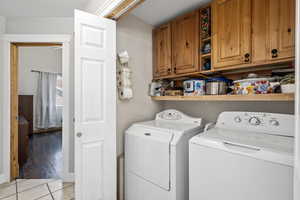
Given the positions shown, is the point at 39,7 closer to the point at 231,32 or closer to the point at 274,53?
the point at 231,32

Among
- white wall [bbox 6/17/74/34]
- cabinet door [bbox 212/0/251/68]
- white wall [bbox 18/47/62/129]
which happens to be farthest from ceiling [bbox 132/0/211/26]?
white wall [bbox 18/47/62/129]

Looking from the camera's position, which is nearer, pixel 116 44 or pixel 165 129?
pixel 165 129

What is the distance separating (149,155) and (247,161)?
852 mm

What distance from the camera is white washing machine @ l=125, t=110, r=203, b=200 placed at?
1.43 m

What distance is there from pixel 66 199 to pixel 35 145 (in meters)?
2.84

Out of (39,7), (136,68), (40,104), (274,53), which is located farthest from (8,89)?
(40,104)

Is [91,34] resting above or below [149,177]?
above

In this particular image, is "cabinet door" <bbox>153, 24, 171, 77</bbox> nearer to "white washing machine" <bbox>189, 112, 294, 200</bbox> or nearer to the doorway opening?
"white washing machine" <bbox>189, 112, 294, 200</bbox>

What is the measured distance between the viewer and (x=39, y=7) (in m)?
2.12

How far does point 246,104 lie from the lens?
169 centimetres

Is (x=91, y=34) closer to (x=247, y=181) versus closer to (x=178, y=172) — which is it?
(x=178, y=172)

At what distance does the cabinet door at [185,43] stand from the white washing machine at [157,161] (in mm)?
610

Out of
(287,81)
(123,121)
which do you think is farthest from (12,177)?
(287,81)

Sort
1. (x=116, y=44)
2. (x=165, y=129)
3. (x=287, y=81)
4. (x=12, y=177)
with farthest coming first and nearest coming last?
(x=12, y=177), (x=116, y=44), (x=165, y=129), (x=287, y=81)
